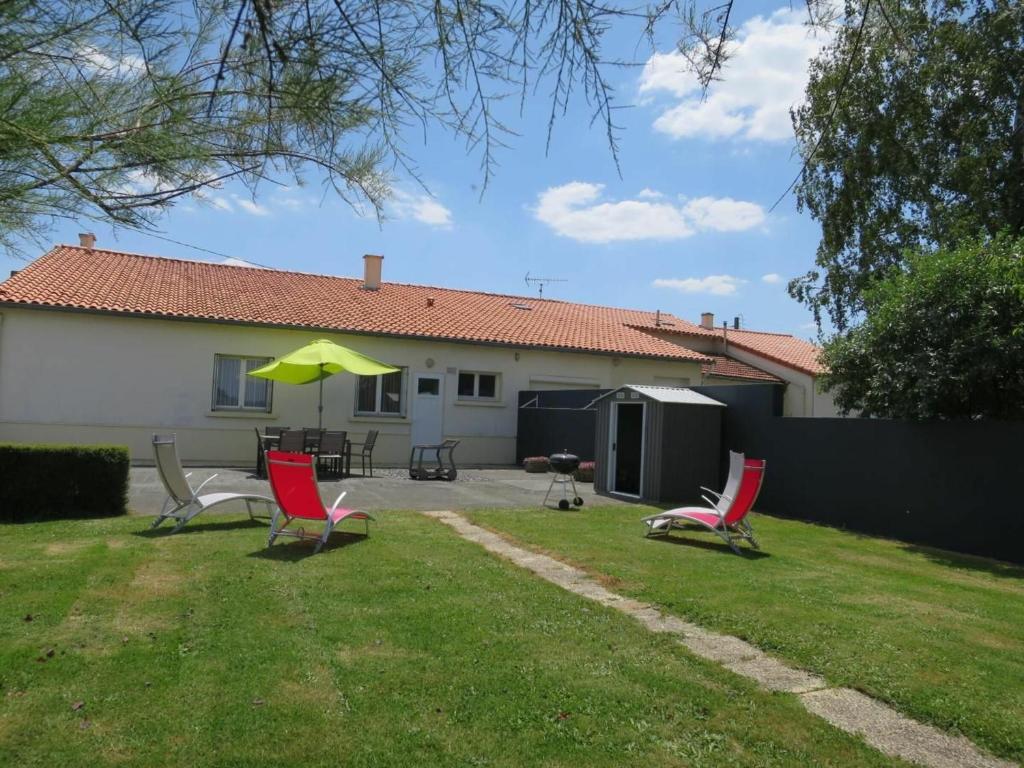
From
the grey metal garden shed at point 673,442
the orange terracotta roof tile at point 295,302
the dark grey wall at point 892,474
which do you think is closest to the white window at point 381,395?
the orange terracotta roof tile at point 295,302

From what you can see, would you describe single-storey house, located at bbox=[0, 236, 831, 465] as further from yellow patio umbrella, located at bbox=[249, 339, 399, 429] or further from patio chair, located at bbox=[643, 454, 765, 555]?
patio chair, located at bbox=[643, 454, 765, 555]

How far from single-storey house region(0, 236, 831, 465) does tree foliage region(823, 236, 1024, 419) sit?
37.9ft

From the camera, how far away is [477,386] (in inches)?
902

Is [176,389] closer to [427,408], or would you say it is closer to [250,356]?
[250,356]

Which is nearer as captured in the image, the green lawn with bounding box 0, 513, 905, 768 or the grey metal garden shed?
the green lawn with bounding box 0, 513, 905, 768

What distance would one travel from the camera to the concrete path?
3.91 meters

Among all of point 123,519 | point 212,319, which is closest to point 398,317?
point 212,319

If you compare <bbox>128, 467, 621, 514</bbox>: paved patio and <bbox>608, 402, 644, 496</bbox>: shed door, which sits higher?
<bbox>608, 402, 644, 496</bbox>: shed door

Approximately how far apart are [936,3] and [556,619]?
1666 centimetres

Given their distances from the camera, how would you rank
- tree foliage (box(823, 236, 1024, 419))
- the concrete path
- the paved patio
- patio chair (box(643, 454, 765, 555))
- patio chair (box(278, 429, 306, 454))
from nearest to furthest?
the concrete path → patio chair (box(643, 454, 765, 555)) → tree foliage (box(823, 236, 1024, 419)) → the paved patio → patio chair (box(278, 429, 306, 454))

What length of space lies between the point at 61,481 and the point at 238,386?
32.6ft

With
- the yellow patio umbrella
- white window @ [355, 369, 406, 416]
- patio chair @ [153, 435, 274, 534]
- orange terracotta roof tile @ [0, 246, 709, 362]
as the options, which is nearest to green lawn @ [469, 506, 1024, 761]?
patio chair @ [153, 435, 274, 534]

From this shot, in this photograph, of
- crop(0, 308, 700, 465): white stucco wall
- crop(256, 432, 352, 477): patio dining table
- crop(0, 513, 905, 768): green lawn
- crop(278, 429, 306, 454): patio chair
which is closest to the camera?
crop(0, 513, 905, 768): green lawn

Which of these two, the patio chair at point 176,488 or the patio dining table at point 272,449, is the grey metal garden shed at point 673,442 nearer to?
the patio dining table at point 272,449
